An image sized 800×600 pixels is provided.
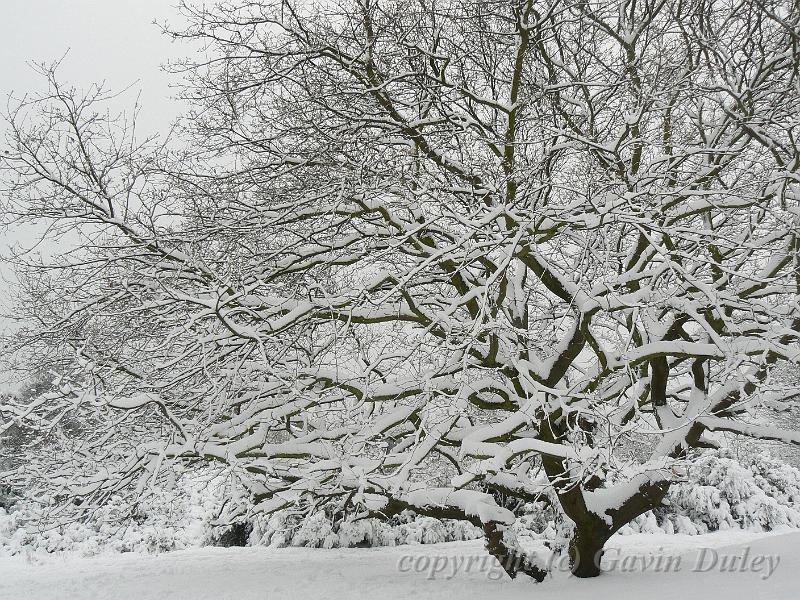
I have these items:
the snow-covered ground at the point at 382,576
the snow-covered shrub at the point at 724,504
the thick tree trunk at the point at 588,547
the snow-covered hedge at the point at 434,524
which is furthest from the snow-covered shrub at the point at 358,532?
the thick tree trunk at the point at 588,547

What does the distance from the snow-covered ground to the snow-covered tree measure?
91 cm

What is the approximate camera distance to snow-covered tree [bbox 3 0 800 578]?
18.1 feet

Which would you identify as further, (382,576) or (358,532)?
(358,532)

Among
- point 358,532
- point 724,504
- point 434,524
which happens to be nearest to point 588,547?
point 358,532

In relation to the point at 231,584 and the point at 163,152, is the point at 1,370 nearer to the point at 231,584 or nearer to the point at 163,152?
the point at 163,152

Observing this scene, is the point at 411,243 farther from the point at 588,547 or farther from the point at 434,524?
the point at 434,524

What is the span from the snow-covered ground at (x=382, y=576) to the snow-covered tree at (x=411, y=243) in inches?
35.8

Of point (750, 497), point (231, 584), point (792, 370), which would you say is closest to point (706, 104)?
point (792, 370)

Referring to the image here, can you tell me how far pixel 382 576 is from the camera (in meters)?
9.48

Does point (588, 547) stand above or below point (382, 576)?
above

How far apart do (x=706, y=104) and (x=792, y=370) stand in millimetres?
5663

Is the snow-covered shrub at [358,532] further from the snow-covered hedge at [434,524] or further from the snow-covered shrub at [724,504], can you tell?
the snow-covered shrub at [724,504]

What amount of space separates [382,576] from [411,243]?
242 inches

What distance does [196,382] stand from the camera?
6312 millimetres
